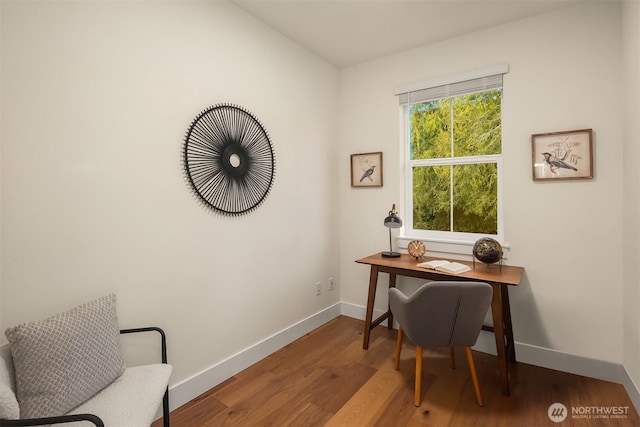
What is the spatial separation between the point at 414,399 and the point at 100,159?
2254 mm

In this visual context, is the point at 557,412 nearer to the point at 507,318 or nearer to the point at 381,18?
the point at 507,318

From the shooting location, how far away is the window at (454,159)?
2.65 metres

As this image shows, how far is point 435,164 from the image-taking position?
2.94 metres

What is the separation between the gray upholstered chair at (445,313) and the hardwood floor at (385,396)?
0.48 ft

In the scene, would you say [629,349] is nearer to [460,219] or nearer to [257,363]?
[460,219]

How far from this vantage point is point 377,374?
2.26m

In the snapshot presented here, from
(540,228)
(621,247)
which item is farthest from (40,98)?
(621,247)

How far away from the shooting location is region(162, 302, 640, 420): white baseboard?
1957 mm

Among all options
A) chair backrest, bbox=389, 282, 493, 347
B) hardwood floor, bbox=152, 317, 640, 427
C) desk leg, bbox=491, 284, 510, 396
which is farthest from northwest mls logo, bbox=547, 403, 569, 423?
chair backrest, bbox=389, 282, 493, 347

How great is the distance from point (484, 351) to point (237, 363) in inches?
77.7

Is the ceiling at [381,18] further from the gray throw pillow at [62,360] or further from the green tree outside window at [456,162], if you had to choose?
the gray throw pillow at [62,360]

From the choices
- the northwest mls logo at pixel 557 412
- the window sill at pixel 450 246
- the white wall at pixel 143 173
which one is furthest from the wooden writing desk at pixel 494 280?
the white wall at pixel 143 173

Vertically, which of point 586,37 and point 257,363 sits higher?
point 586,37

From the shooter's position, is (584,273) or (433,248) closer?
(584,273)
